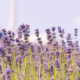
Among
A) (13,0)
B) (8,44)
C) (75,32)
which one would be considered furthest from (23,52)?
(13,0)

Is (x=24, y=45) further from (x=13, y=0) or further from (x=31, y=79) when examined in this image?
(x=13, y=0)

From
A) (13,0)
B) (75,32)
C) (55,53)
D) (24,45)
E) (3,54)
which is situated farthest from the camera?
(13,0)

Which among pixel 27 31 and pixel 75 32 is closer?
pixel 27 31

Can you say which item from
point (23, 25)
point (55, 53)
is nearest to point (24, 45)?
point (23, 25)

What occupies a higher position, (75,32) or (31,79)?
(75,32)

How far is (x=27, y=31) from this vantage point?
6.49ft

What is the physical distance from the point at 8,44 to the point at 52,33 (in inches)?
24.4

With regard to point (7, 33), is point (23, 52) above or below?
below

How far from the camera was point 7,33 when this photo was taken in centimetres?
196

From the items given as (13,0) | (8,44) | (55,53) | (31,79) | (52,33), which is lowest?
(31,79)

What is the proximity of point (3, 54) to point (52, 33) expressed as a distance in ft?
2.40

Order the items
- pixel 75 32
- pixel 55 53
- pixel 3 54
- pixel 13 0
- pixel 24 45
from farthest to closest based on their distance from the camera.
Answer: pixel 13 0
pixel 75 32
pixel 55 53
pixel 24 45
pixel 3 54

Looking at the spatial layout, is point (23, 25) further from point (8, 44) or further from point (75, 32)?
point (75, 32)

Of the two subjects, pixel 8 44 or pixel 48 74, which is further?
pixel 48 74
